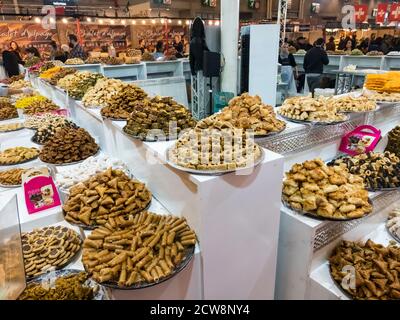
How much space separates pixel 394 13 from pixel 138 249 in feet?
43.9

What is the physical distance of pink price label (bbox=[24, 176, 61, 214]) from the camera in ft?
7.31

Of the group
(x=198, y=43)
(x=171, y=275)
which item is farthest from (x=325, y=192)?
(x=198, y=43)

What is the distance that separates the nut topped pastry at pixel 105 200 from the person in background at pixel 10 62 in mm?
9023

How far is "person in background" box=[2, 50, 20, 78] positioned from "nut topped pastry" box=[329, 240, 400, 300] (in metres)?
10.1

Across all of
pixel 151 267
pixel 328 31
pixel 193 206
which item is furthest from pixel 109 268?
A: pixel 328 31

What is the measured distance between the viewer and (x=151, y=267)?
1432 mm

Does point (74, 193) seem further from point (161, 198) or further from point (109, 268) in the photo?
point (109, 268)

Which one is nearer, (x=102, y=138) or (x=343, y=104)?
(x=343, y=104)

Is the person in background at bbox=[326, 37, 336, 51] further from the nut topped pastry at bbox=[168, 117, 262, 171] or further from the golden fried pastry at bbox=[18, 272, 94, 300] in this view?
the golden fried pastry at bbox=[18, 272, 94, 300]

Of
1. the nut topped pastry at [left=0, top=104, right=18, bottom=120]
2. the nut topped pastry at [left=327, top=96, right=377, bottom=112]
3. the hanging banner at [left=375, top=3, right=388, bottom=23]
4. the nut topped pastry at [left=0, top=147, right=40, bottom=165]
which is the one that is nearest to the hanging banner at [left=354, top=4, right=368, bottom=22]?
the hanging banner at [left=375, top=3, right=388, bottom=23]

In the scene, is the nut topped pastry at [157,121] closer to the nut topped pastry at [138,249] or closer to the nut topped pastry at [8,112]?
the nut topped pastry at [138,249]

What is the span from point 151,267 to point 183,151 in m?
0.62
